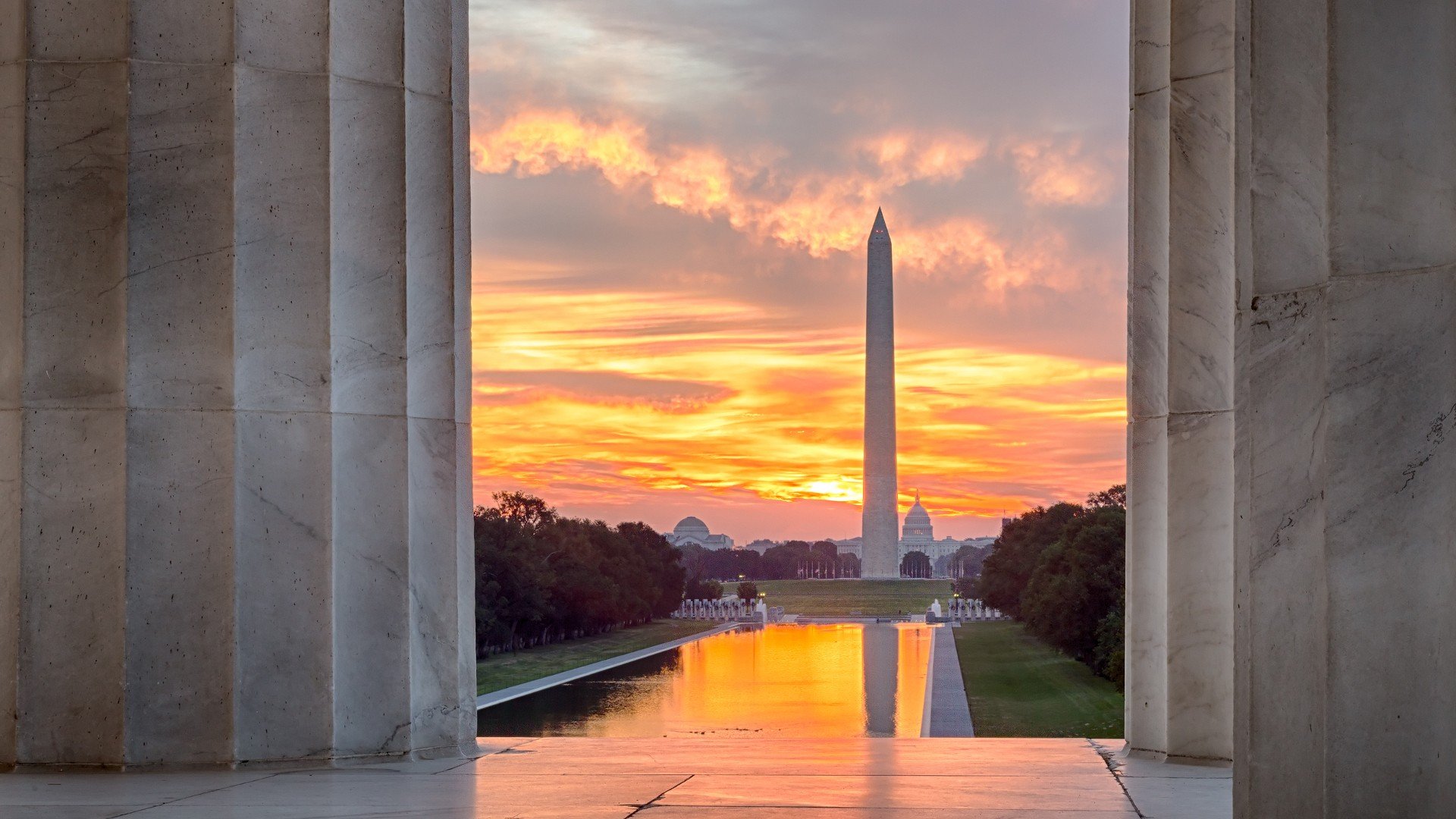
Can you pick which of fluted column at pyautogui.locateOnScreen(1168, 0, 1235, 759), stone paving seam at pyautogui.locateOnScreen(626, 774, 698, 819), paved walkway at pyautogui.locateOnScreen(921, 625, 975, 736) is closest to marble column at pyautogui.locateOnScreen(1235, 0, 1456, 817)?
stone paving seam at pyautogui.locateOnScreen(626, 774, 698, 819)

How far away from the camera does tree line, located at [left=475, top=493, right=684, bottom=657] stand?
8262 cm

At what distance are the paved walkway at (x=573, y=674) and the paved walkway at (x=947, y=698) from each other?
13511 mm

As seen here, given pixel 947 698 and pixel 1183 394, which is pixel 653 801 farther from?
pixel 947 698

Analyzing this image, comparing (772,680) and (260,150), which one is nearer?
(260,150)

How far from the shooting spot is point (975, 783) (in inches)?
404

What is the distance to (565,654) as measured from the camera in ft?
289

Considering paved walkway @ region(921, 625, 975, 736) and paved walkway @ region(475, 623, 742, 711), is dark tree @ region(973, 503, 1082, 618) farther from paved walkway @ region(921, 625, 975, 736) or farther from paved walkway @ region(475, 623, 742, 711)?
paved walkway @ region(475, 623, 742, 711)

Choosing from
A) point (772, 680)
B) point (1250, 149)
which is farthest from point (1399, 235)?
point (772, 680)

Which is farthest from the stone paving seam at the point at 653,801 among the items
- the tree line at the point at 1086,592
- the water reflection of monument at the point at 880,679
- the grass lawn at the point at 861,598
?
the grass lawn at the point at 861,598

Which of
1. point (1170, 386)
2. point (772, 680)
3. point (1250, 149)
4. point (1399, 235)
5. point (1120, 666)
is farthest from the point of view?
point (772, 680)

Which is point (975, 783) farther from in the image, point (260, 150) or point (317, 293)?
point (260, 150)

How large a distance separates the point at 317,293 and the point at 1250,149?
718 centimetres

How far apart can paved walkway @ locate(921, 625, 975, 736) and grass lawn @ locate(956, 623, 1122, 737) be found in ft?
1.36

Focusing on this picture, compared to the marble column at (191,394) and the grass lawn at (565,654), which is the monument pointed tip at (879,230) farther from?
the marble column at (191,394)
